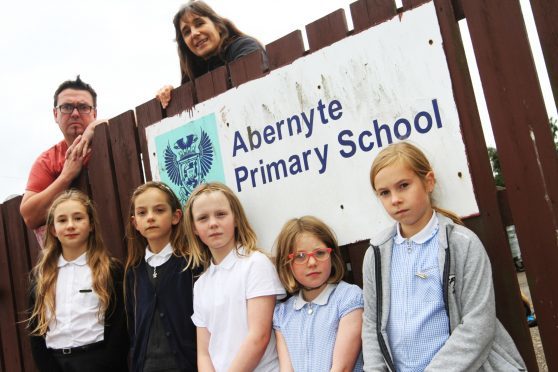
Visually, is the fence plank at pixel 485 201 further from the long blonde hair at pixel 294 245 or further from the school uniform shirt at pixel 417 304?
the long blonde hair at pixel 294 245

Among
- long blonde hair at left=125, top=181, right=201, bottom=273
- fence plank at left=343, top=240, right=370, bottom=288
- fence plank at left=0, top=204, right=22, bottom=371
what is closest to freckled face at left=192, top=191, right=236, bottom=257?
long blonde hair at left=125, top=181, right=201, bottom=273

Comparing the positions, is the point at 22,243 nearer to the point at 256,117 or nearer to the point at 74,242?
the point at 74,242

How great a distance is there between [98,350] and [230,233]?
1.10 m

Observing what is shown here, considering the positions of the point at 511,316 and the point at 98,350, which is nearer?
the point at 511,316

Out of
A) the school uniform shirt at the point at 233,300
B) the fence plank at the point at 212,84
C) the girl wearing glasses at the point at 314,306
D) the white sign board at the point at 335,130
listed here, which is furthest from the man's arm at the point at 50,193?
the girl wearing glasses at the point at 314,306

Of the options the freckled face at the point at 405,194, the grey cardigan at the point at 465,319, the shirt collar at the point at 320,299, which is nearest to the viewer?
the grey cardigan at the point at 465,319

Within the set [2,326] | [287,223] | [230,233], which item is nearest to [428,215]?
[287,223]

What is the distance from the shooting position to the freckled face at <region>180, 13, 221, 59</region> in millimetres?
3566

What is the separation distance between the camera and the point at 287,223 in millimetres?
2670

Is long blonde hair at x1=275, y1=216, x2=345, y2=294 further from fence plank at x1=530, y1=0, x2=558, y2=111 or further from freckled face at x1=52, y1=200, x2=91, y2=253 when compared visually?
freckled face at x1=52, y1=200, x2=91, y2=253

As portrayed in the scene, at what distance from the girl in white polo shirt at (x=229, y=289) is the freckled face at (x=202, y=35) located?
1089 millimetres

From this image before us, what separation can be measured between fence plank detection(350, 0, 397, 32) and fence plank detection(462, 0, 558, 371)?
17.3 inches

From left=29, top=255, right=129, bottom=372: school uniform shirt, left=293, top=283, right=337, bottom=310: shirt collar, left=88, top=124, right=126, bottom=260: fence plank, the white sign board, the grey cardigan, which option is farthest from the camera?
left=88, top=124, right=126, bottom=260: fence plank

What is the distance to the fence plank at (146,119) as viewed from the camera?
11.5 ft
